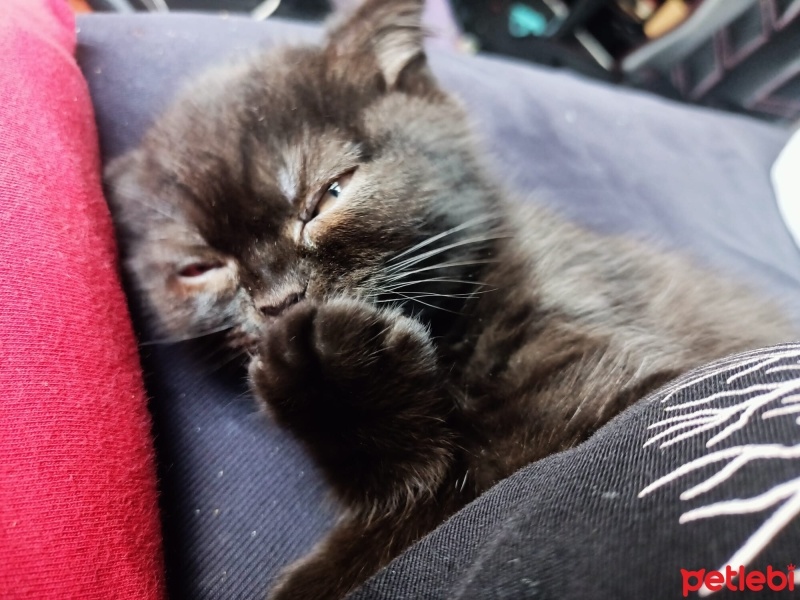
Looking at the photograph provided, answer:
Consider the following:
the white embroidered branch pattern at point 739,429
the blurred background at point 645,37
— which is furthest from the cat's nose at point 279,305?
the blurred background at point 645,37

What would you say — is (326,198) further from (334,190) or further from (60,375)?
(60,375)

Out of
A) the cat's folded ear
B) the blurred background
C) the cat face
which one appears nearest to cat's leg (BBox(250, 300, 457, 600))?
the cat face

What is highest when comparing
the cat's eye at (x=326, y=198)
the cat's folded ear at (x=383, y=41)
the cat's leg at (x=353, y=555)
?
the cat's folded ear at (x=383, y=41)

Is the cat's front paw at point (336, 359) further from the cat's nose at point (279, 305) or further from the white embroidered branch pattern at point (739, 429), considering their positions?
the white embroidered branch pattern at point (739, 429)

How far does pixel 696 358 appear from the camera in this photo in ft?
2.55

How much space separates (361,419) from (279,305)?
182mm

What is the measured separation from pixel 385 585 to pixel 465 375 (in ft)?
0.97

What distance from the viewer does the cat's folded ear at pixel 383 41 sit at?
860 millimetres

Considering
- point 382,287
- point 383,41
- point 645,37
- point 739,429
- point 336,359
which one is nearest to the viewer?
point 739,429

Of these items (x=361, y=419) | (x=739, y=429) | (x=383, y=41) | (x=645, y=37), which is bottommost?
(x=645, y=37)

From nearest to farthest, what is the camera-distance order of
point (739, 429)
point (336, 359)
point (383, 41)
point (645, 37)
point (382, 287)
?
point (739, 429)
point (336, 359)
point (382, 287)
point (383, 41)
point (645, 37)

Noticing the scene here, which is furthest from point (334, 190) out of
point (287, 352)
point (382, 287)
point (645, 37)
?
point (645, 37)

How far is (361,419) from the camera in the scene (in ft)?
2.10

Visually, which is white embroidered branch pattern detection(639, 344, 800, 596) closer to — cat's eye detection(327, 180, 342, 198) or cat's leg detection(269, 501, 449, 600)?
cat's leg detection(269, 501, 449, 600)
